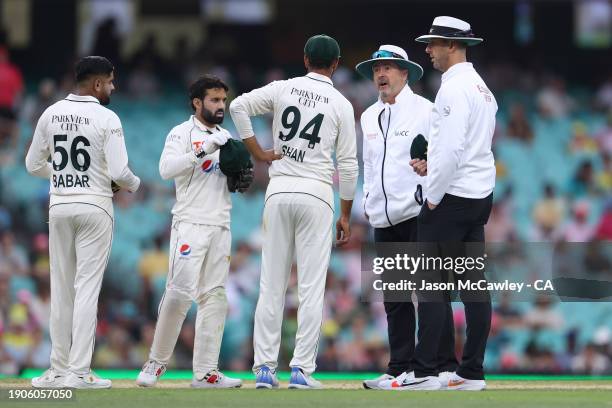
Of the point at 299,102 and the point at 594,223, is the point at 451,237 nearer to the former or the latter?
the point at 299,102

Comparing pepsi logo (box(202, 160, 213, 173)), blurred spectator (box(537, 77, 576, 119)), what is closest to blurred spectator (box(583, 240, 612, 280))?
blurred spectator (box(537, 77, 576, 119))

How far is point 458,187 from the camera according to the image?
871 centimetres

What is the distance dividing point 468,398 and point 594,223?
11.3m

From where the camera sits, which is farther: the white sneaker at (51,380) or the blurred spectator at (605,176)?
the blurred spectator at (605,176)

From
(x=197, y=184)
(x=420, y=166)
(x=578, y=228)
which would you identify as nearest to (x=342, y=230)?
(x=420, y=166)

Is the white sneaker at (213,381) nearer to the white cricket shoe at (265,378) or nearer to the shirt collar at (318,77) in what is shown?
the white cricket shoe at (265,378)

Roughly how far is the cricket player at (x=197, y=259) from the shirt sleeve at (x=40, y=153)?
813 millimetres

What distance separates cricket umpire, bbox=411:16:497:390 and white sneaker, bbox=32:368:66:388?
2.37m

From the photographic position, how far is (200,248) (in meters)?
9.13

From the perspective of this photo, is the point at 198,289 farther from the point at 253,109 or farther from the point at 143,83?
the point at 143,83

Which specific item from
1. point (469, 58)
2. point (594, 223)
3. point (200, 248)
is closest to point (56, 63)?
point (469, 58)

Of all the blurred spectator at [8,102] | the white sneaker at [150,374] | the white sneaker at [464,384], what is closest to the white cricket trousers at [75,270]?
the white sneaker at [150,374]

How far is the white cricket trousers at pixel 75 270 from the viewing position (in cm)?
901

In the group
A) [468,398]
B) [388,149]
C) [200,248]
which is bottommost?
[468,398]
